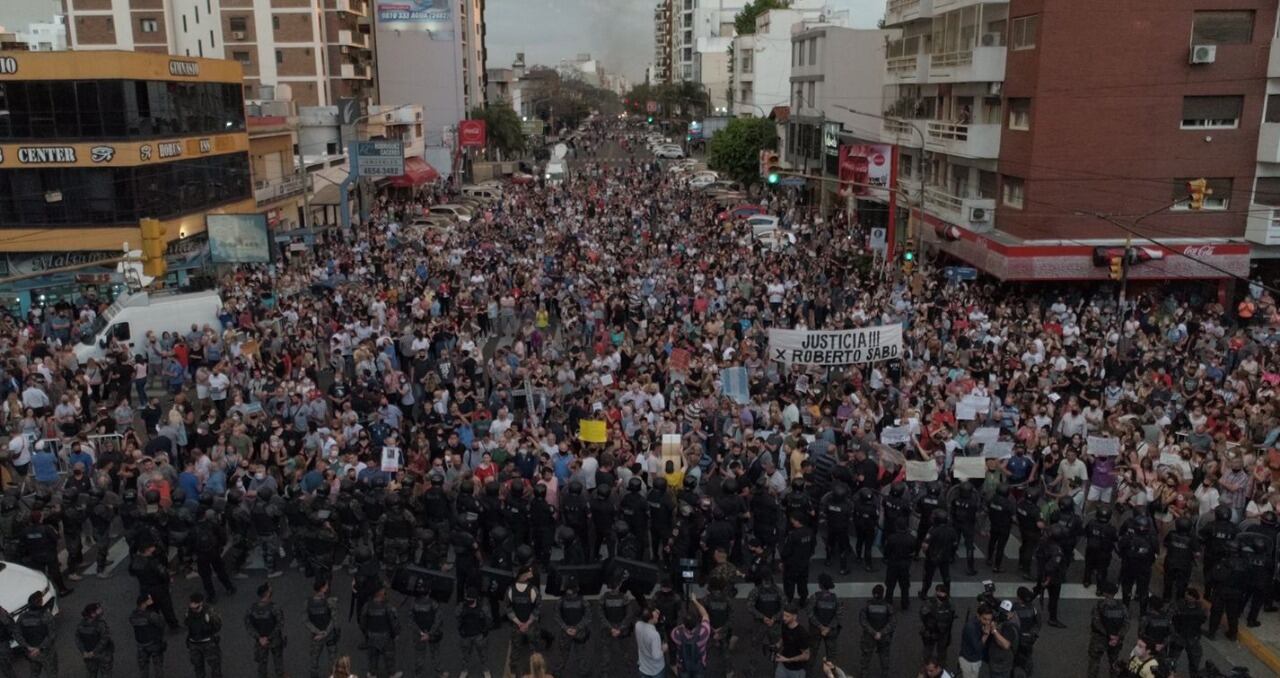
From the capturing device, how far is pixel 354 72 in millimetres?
66562

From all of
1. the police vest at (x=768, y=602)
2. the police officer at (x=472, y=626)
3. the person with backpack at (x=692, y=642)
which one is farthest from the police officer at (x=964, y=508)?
the police officer at (x=472, y=626)

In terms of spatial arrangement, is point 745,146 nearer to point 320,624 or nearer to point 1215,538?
point 1215,538


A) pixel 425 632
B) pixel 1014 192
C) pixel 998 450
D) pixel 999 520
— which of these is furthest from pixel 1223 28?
pixel 425 632

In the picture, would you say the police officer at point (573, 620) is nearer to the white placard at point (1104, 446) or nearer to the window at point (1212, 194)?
the white placard at point (1104, 446)

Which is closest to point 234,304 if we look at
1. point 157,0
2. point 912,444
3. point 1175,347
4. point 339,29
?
point 912,444

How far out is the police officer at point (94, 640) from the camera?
10141 mm

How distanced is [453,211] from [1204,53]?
3364 centimetres

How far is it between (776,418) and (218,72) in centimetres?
3117

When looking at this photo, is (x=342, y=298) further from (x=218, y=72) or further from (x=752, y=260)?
(x=218, y=72)

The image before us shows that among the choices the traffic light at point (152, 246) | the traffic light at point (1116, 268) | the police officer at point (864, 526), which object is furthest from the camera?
the traffic light at point (1116, 268)

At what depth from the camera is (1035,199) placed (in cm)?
3059

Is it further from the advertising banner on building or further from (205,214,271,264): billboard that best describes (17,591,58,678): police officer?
the advertising banner on building

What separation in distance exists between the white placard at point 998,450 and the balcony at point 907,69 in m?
26.2

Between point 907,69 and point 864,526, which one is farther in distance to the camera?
point 907,69
